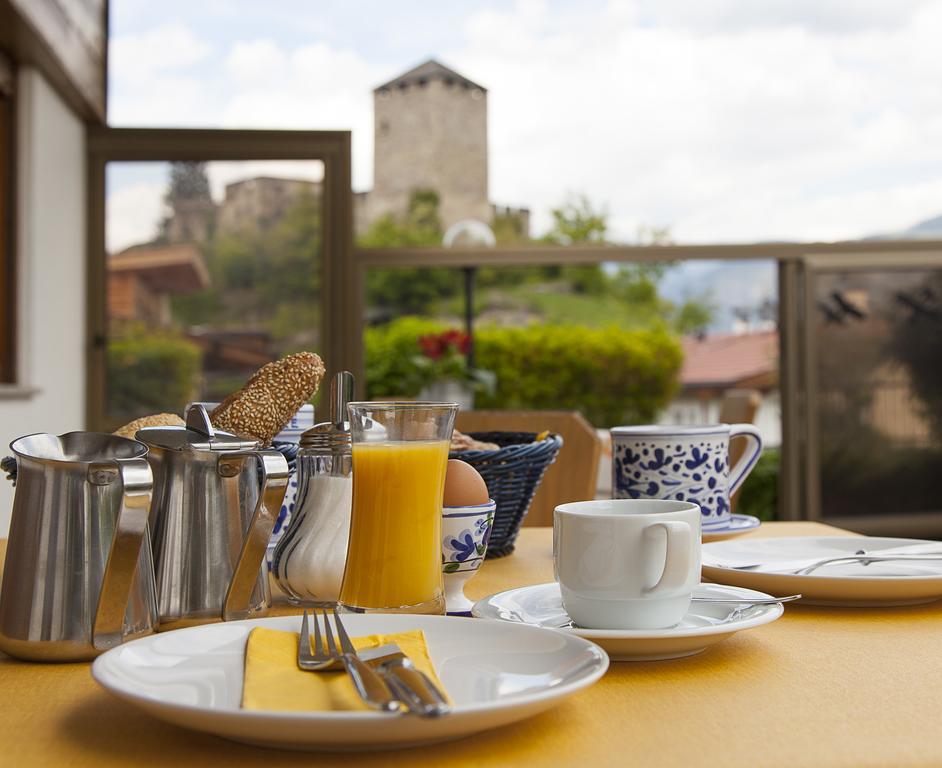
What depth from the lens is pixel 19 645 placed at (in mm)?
631

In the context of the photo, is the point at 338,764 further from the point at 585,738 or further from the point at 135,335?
the point at 135,335

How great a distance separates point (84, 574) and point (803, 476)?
3813 millimetres

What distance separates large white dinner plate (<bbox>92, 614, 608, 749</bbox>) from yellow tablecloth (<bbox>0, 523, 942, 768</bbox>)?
16 mm

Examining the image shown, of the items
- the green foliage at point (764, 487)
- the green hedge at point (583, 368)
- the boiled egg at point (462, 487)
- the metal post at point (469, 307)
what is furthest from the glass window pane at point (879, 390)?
the boiled egg at point (462, 487)

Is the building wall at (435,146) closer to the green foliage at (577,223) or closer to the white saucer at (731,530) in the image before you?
the green foliage at (577,223)

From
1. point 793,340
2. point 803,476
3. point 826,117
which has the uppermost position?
point 826,117

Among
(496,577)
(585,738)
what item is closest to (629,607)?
(585,738)

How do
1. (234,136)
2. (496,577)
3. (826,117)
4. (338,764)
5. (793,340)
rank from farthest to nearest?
(826,117), (793,340), (234,136), (496,577), (338,764)

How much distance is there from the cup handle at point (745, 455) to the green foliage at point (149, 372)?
2.93 m

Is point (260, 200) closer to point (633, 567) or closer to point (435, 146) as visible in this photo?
point (435, 146)

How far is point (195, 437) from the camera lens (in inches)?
27.8

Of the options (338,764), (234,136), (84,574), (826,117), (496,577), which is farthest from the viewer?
(826,117)

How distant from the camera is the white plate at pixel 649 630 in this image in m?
0.61

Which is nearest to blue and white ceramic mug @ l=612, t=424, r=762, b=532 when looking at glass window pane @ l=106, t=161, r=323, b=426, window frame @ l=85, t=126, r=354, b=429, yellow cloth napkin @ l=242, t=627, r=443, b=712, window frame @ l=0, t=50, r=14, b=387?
yellow cloth napkin @ l=242, t=627, r=443, b=712
